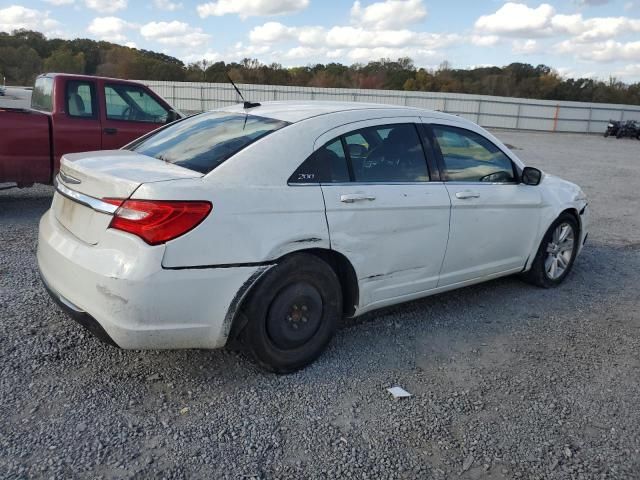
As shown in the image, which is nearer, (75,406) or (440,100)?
(75,406)

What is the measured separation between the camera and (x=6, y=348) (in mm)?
3596

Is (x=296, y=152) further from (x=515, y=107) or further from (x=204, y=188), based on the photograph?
(x=515, y=107)

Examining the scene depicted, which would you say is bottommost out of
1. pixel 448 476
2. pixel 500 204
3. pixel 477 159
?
pixel 448 476

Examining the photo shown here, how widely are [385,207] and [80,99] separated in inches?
220

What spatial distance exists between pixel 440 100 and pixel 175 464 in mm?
41011

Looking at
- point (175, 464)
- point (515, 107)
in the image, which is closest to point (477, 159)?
point (175, 464)

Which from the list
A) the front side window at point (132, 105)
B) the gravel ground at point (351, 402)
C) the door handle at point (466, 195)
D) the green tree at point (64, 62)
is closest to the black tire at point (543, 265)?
the gravel ground at point (351, 402)

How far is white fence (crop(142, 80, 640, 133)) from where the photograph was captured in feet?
130

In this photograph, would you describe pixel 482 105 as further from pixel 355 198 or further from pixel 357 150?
pixel 355 198

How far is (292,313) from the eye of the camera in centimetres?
343

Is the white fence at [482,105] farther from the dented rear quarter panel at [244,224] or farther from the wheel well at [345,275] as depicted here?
the dented rear quarter panel at [244,224]

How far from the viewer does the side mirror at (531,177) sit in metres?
4.86

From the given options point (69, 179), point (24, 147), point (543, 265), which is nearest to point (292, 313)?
point (69, 179)

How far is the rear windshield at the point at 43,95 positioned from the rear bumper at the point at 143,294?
5.29 metres
